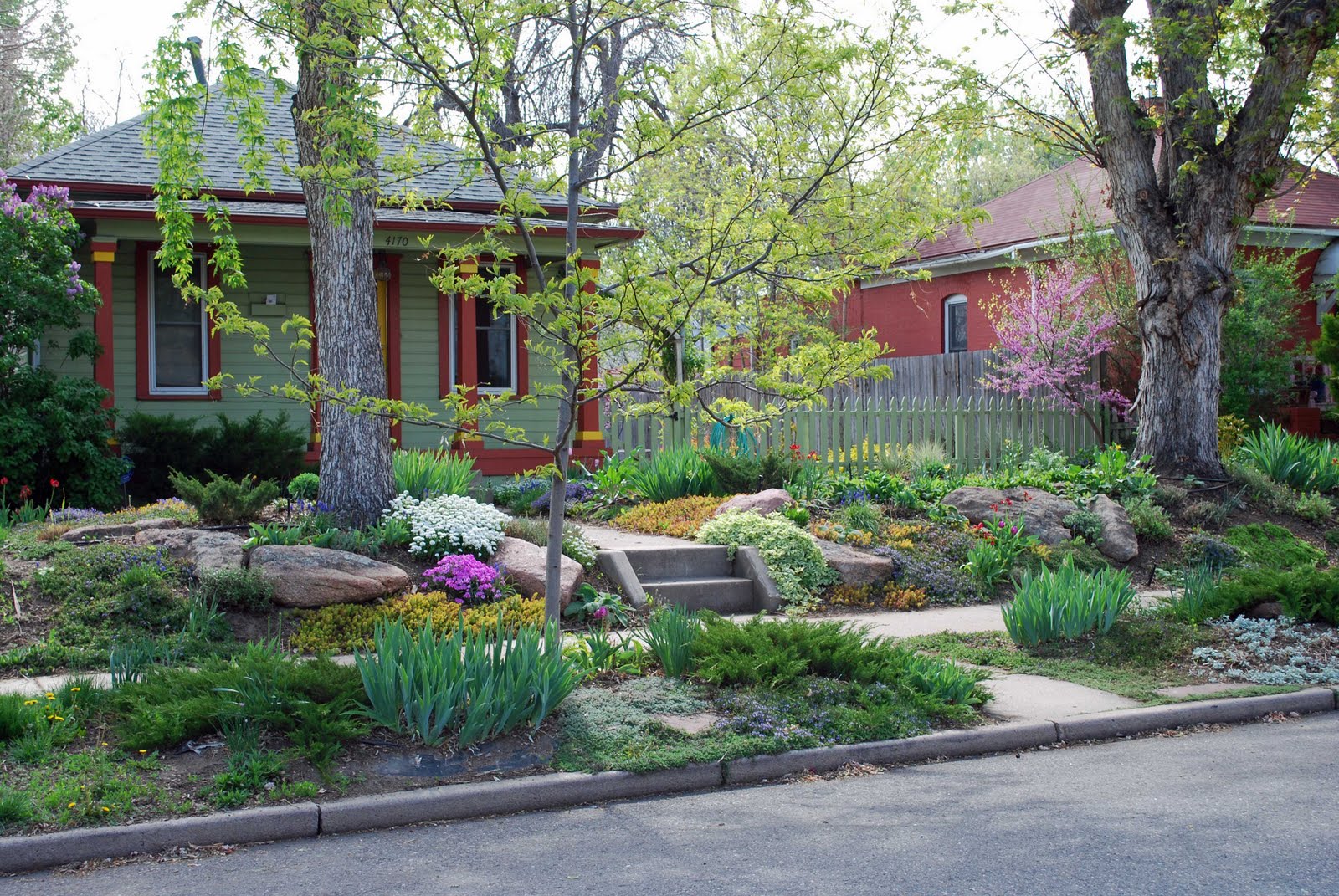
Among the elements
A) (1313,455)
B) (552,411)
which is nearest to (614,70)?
(552,411)

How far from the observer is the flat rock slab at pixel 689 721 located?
5980 mm

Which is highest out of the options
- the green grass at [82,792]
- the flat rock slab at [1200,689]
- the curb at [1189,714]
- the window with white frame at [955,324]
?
the window with white frame at [955,324]

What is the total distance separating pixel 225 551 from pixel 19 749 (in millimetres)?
3665

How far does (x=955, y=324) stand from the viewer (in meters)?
24.9

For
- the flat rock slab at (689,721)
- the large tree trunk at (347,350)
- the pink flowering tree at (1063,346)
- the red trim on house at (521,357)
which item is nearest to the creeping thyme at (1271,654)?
the flat rock slab at (689,721)

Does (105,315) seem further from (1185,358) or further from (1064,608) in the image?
(1185,358)

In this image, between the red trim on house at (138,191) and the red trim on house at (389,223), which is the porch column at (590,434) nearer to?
the red trim on house at (389,223)

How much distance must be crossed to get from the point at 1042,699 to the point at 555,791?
3174mm

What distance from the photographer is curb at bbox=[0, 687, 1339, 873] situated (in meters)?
4.57

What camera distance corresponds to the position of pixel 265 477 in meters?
14.4

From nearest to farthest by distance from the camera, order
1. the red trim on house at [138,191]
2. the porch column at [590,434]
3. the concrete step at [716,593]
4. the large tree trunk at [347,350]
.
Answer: the large tree trunk at [347,350]
the concrete step at [716,593]
the red trim on house at [138,191]
the porch column at [590,434]

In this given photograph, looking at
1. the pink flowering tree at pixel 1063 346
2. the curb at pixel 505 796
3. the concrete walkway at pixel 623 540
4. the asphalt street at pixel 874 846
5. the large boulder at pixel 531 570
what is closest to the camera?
the asphalt street at pixel 874 846

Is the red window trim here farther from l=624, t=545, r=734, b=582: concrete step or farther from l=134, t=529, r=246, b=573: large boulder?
l=134, t=529, r=246, b=573: large boulder

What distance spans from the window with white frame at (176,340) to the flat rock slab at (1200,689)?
13069 mm
